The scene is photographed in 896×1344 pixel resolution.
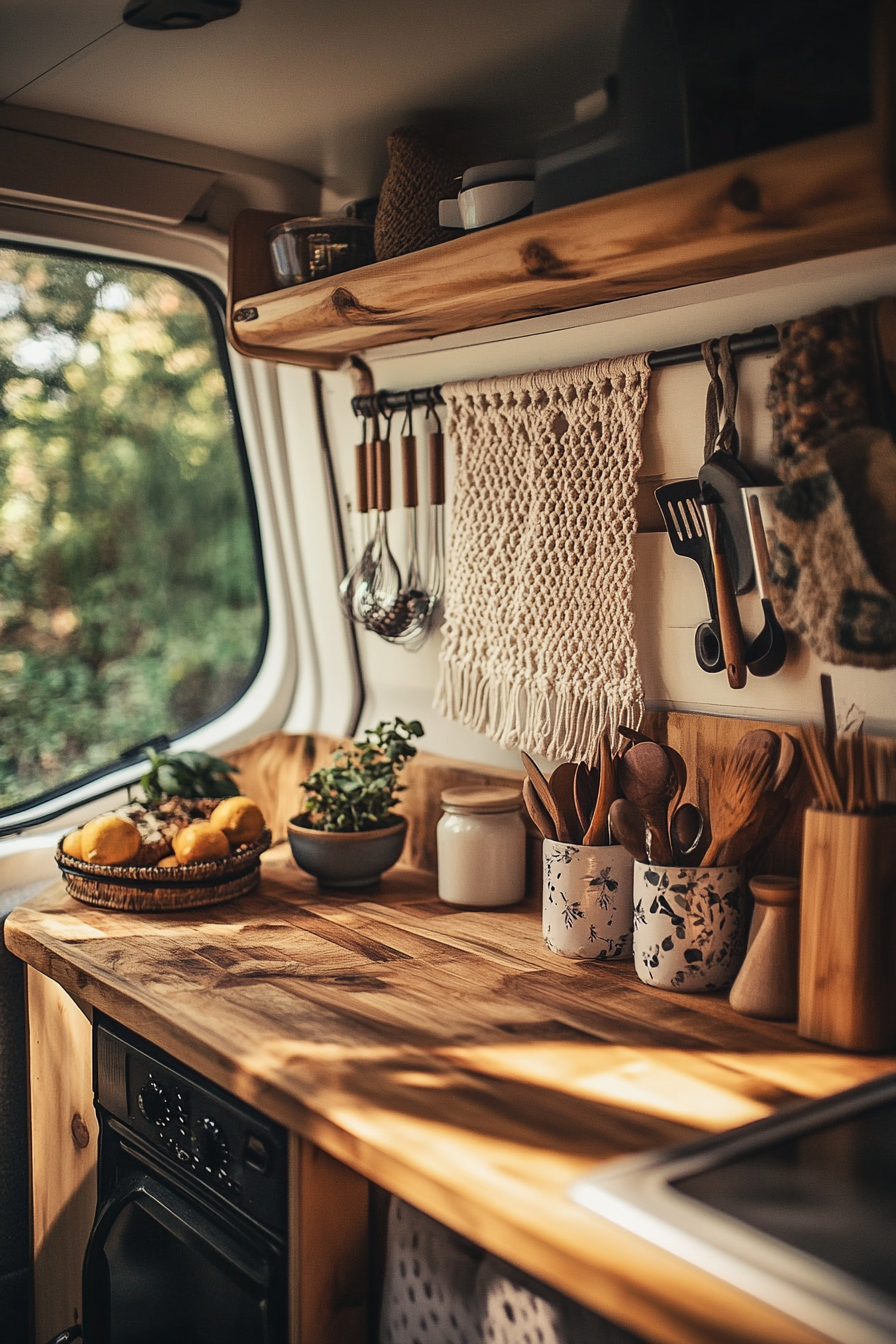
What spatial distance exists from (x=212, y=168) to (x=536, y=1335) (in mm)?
1692

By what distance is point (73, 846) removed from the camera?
170 cm

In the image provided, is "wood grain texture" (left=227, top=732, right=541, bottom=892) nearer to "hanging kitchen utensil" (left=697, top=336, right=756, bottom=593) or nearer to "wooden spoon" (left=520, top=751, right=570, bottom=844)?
"wooden spoon" (left=520, top=751, right=570, bottom=844)

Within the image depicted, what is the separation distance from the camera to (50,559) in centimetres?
383

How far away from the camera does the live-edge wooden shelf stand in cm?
99

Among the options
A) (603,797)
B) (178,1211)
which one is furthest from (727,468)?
(178,1211)

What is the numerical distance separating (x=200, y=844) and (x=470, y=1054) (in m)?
0.65


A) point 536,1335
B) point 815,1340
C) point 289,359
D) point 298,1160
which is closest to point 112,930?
point 298,1160

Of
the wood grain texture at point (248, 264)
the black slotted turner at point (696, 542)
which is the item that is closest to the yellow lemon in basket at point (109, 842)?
the wood grain texture at point (248, 264)

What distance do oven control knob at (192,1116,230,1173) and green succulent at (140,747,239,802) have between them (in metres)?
0.69

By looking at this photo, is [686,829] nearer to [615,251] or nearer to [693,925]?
[693,925]

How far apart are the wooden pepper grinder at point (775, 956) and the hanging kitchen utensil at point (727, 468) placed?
0.37 m

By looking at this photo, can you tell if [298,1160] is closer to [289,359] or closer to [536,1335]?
[536,1335]

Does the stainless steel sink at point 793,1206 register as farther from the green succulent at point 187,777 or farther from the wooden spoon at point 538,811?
the green succulent at point 187,777

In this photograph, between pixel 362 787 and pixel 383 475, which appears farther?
pixel 383 475
